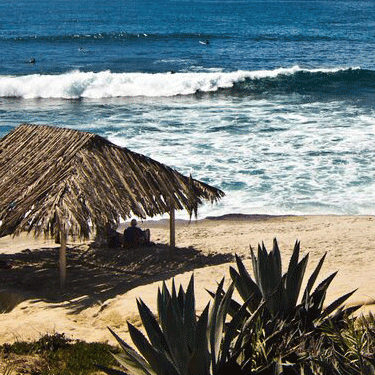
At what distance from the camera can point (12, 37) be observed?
188 feet

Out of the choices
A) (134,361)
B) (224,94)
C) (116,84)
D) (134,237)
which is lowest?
(134,361)

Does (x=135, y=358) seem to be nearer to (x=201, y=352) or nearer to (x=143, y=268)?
(x=201, y=352)

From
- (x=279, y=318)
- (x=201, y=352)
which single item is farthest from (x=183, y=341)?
(x=279, y=318)

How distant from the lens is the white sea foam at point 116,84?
36594mm

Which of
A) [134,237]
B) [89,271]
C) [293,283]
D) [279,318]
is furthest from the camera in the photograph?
[134,237]

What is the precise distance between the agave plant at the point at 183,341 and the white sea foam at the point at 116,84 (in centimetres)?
3048

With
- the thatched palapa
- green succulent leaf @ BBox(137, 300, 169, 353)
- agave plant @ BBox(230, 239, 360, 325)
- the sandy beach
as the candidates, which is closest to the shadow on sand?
the sandy beach

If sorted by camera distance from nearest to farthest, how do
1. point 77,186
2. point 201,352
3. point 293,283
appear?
point 201,352 → point 293,283 → point 77,186

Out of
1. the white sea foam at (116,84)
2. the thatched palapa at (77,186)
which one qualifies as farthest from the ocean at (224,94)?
the thatched palapa at (77,186)

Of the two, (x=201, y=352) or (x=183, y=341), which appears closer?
(x=201, y=352)

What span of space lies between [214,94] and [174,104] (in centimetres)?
361

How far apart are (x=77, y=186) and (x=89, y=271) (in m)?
1.61

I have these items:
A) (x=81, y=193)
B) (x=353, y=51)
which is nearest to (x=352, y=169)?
(x=81, y=193)

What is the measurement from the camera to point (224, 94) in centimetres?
3631
